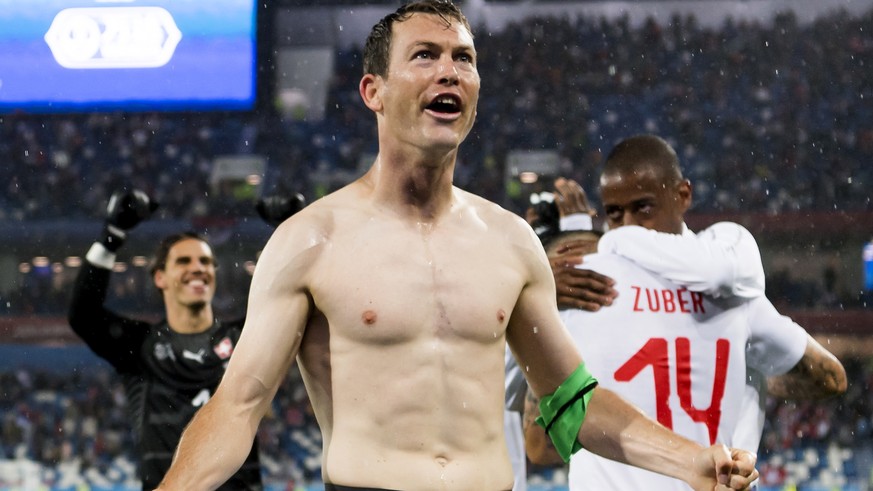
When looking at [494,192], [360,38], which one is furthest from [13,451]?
[360,38]

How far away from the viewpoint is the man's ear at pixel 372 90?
1.87 meters

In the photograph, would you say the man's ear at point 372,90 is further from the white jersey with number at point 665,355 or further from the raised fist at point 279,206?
the raised fist at point 279,206

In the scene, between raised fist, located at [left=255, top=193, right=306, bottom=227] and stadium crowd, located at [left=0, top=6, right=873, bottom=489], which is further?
stadium crowd, located at [left=0, top=6, right=873, bottom=489]

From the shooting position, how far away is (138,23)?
9.80 metres

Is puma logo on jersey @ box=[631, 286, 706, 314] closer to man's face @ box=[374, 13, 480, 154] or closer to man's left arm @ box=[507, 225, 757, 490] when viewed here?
man's left arm @ box=[507, 225, 757, 490]

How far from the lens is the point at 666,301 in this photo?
8.64ft

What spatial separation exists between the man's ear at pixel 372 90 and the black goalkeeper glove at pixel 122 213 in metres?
1.95

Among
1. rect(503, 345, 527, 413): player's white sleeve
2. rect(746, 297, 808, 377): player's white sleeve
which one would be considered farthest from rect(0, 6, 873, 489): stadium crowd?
rect(746, 297, 808, 377): player's white sleeve

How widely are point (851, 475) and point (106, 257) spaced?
8060 mm

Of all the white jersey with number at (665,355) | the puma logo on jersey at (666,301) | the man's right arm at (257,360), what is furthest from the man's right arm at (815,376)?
the man's right arm at (257,360)

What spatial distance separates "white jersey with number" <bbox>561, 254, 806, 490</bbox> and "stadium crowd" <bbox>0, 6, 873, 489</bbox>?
8.79m

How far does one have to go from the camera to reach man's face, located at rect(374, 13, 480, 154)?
5.88 ft

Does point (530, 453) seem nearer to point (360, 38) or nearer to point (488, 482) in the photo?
point (488, 482)

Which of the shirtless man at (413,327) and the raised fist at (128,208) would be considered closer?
the shirtless man at (413,327)
